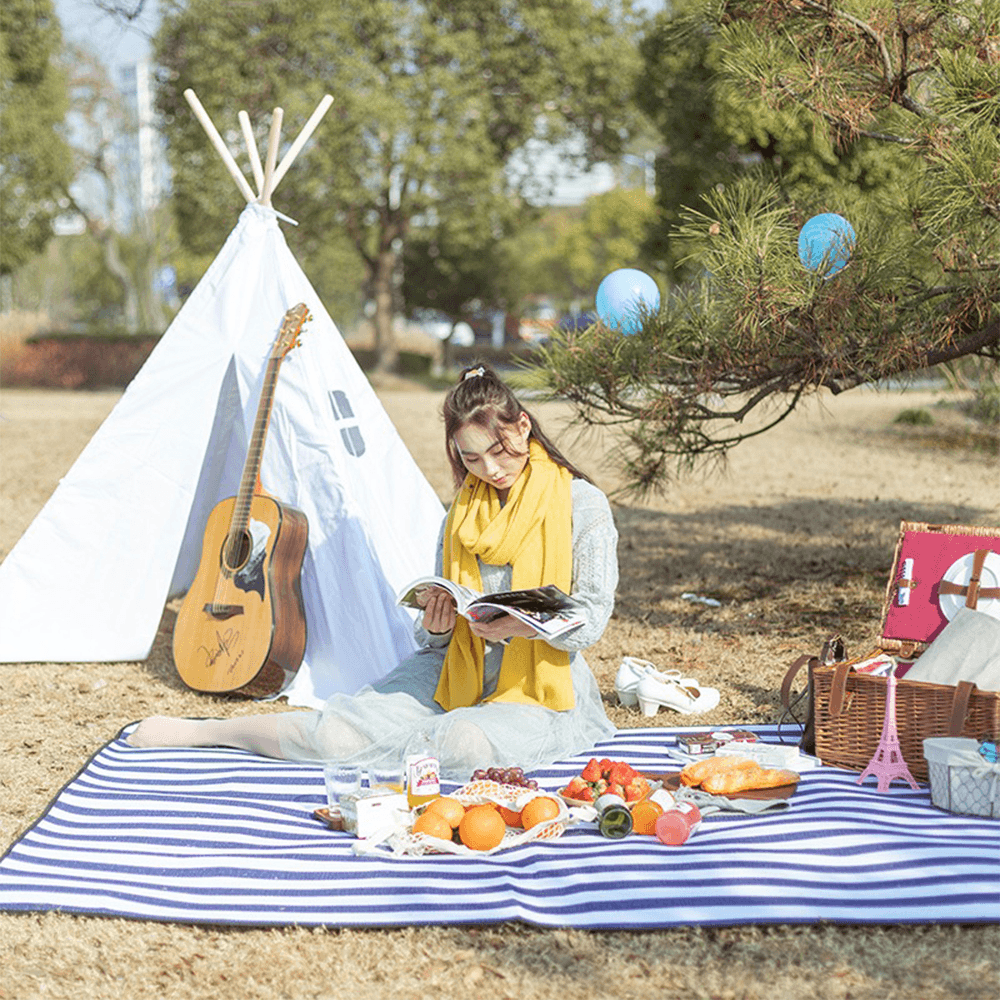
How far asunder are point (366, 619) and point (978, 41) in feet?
9.05

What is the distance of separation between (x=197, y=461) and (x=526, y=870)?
2.49 meters

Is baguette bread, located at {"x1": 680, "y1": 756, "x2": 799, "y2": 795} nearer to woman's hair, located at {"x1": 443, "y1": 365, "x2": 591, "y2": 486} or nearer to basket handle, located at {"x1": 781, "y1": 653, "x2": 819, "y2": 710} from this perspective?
basket handle, located at {"x1": 781, "y1": 653, "x2": 819, "y2": 710}

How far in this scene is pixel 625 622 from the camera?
5391 millimetres

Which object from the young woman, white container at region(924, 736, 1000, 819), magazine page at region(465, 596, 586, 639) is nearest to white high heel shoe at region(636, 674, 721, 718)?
the young woman

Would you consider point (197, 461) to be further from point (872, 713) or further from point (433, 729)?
point (872, 713)

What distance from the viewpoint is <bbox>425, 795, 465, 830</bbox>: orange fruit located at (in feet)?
9.35

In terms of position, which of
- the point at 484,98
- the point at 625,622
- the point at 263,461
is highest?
the point at 484,98

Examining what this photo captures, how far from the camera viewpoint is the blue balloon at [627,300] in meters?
4.33

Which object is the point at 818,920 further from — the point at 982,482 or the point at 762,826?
the point at 982,482

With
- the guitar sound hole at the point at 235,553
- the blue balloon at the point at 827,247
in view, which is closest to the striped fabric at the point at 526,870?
the guitar sound hole at the point at 235,553

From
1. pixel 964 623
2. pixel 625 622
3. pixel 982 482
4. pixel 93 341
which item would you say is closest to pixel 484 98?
pixel 93 341

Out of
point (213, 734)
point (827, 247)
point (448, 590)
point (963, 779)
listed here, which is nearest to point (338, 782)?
point (448, 590)

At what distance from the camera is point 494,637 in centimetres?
321
